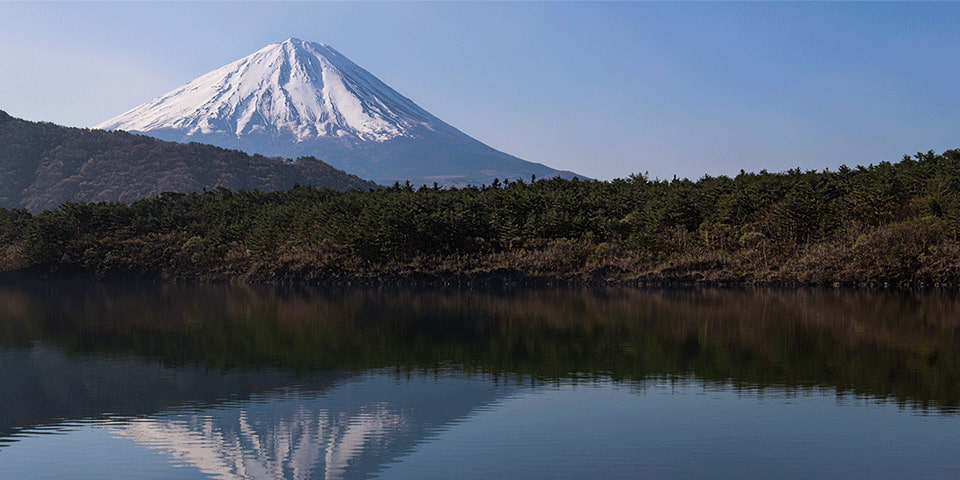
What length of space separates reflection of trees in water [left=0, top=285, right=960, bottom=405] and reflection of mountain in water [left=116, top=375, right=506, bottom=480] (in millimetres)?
2981

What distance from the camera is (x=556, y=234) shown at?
45938 mm

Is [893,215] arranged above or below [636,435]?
above

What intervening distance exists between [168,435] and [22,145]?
15929cm

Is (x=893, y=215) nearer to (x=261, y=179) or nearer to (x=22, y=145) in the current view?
(x=261, y=179)

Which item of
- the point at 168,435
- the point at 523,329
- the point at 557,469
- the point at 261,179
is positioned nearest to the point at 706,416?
the point at 557,469

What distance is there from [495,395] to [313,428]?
3694 millimetres

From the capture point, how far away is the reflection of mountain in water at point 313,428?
445 inches

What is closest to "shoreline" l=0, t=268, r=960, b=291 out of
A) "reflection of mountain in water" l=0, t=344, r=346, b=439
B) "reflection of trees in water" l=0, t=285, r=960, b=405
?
"reflection of trees in water" l=0, t=285, r=960, b=405

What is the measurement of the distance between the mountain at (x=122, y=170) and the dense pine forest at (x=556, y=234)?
229 ft

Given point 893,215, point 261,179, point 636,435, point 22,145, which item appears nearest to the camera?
point 636,435

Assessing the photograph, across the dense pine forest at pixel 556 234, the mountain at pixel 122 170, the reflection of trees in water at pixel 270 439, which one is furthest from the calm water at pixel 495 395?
the mountain at pixel 122 170

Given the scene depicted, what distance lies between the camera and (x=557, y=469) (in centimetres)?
1083

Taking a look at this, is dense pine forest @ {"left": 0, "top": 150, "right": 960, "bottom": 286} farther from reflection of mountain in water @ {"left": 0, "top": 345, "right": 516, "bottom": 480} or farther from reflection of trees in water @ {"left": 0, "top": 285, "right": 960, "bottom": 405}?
reflection of mountain in water @ {"left": 0, "top": 345, "right": 516, "bottom": 480}

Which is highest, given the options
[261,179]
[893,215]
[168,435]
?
[261,179]
